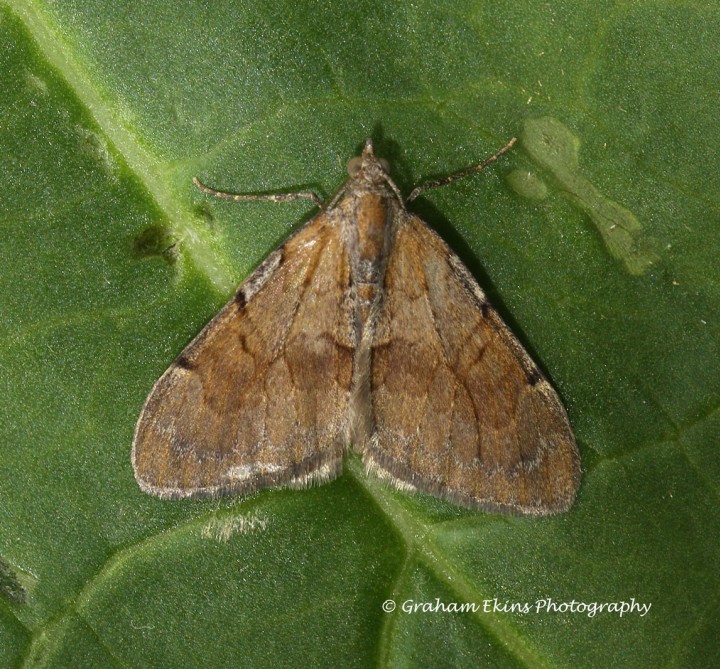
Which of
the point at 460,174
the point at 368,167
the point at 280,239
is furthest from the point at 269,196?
the point at 460,174

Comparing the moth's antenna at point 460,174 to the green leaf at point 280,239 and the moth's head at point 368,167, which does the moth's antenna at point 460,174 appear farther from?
the moth's head at point 368,167

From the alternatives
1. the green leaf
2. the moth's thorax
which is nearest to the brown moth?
the moth's thorax

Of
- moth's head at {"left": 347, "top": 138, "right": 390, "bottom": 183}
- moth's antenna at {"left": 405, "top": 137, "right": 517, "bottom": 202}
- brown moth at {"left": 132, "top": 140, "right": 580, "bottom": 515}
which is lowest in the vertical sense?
brown moth at {"left": 132, "top": 140, "right": 580, "bottom": 515}

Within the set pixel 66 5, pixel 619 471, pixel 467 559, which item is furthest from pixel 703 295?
pixel 66 5

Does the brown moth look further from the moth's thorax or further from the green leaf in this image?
the green leaf

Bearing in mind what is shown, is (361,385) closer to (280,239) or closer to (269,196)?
(280,239)

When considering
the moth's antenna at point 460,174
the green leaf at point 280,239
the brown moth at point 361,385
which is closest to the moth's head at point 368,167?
the brown moth at point 361,385
